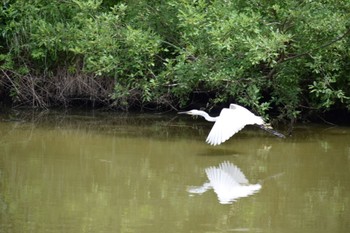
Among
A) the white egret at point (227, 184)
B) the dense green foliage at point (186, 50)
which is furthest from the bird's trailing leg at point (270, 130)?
the white egret at point (227, 184)

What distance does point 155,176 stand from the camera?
28.5 feet

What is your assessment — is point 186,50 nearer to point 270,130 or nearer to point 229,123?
point 229,123

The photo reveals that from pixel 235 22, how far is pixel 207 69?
2.78 feet

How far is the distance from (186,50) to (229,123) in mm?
1570

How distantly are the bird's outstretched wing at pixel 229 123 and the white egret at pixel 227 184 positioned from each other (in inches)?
19.8

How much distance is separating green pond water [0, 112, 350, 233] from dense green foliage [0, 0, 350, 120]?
1.93 ft

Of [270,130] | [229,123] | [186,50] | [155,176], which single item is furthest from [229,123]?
[155,176]

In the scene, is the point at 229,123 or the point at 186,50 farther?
the point at 186,50

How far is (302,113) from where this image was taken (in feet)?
40.9

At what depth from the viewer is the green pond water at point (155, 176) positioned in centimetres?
688

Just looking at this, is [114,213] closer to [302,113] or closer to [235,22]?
[235,22]

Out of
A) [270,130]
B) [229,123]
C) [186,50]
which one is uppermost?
[186,50]

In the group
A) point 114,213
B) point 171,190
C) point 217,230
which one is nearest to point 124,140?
point 171,190

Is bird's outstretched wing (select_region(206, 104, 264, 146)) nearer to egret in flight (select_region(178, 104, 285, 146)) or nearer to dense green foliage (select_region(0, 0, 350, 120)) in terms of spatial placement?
egret in flight (select_region(178, 104, 285, 146))
